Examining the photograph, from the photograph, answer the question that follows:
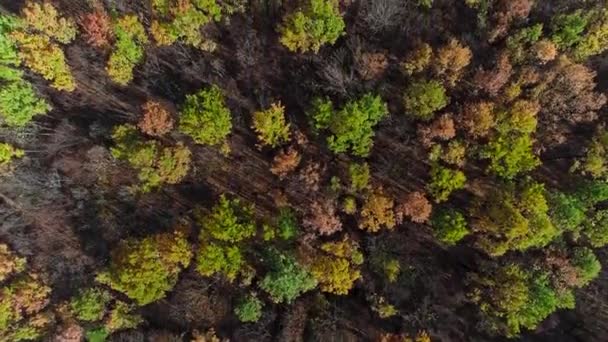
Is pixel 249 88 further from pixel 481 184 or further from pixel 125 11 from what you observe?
pixel 481 184

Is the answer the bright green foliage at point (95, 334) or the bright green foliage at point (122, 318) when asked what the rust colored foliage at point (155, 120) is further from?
the bright green foliage at point (95, 334)

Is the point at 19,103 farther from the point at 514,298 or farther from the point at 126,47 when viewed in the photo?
the point at 514,298

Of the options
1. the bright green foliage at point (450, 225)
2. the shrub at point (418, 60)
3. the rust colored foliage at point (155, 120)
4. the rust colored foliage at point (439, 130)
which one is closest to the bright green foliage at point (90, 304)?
the rust colored foliage at point (155, 120)

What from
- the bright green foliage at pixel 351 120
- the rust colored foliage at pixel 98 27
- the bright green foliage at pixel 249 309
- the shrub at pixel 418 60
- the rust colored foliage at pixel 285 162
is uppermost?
the shrub at pixel 418 60

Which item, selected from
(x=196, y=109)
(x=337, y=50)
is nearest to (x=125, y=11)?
(x=196, y=109)

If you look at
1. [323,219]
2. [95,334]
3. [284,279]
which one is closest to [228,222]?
[284,279]

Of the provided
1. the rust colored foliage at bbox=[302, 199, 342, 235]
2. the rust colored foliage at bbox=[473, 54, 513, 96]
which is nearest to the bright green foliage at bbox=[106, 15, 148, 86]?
the rust colored foliage at bbox=[302, 199, 342, 235]
